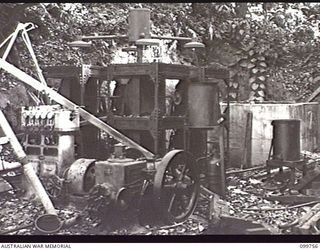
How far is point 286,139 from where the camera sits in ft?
9.09

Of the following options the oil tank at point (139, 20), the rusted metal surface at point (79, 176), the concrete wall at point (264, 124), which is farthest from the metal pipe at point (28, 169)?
the concrete wall at point (264, 124)

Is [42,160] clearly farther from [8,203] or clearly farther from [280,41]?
[280,41]

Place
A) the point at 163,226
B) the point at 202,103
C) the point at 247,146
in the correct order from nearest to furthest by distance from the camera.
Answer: the point at 163,226 < the point at 202,103 < the point at 247,146

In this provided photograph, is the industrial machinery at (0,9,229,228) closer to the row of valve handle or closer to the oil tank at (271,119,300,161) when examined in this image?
the row of valve handle

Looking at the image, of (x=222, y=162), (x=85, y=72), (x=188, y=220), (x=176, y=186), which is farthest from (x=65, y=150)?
(x=222, y=162)

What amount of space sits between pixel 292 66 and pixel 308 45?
12cm

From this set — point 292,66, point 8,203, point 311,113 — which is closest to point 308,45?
point 292,66

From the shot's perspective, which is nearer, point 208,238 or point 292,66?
Result: point 208,238

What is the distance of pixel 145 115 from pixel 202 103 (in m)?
0.29

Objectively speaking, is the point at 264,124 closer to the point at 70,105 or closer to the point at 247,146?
the point at 247,146

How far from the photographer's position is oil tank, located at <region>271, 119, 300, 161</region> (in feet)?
9.02

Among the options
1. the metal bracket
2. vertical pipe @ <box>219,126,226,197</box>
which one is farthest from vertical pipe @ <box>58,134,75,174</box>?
vertical pipe @ <box>219,126,226,197</box>

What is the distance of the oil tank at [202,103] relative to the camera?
2.76 meters

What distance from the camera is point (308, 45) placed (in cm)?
261
